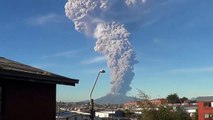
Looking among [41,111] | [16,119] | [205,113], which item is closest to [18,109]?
[16,119]

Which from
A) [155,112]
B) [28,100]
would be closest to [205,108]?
[155,112]

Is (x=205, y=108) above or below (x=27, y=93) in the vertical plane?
above

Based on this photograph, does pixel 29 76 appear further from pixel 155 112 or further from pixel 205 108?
pixel 205 108

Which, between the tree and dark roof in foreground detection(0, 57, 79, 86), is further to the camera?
the tree

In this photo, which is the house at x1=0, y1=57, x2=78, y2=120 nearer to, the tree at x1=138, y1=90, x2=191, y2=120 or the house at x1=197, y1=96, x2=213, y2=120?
the tree at x1=138, y1=90, x2=191, y2=120

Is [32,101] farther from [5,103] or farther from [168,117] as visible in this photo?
[168,117]

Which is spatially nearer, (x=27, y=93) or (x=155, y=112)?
(x=27, y=93)

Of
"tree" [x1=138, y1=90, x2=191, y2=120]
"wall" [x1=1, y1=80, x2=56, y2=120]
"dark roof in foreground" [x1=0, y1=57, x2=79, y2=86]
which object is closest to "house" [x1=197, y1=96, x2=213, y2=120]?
"tree" [x1=138, y1=90, x2=191, y2=120]

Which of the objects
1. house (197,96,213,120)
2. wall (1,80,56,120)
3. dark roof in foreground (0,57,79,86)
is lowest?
wall (1,80,56,120)

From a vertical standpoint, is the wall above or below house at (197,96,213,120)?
below
